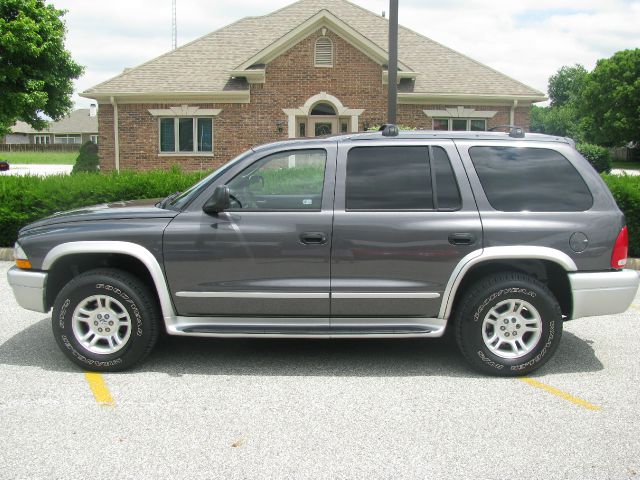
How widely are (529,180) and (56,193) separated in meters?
7.99

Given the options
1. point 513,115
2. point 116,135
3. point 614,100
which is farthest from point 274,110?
point 614,100

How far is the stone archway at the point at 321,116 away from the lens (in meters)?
23.0

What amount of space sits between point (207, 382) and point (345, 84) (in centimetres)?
1903

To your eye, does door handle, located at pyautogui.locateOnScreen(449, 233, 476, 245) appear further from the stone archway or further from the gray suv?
the stone archway

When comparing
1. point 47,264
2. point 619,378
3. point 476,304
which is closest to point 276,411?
point 476,304

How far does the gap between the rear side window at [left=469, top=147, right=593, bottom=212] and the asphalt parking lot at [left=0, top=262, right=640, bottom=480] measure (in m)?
1.37

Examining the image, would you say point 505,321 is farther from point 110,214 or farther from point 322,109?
point 322,109

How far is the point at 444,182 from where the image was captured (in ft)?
17.3

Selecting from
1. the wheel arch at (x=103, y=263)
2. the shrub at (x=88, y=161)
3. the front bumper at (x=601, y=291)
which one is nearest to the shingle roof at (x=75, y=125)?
the shrub at (x=88, y=161)

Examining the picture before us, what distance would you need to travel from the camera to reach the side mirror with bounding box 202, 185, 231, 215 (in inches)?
197

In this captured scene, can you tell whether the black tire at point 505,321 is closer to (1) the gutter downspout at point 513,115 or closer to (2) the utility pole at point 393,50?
(2) the utility pole at point 393,50

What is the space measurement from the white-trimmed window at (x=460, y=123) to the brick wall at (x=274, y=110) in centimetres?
34

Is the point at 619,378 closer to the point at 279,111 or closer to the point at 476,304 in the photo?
the point at 476,304

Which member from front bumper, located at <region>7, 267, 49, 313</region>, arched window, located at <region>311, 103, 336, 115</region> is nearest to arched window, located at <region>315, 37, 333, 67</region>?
arched window, located at <region>311, 103, 336, 115</region>
